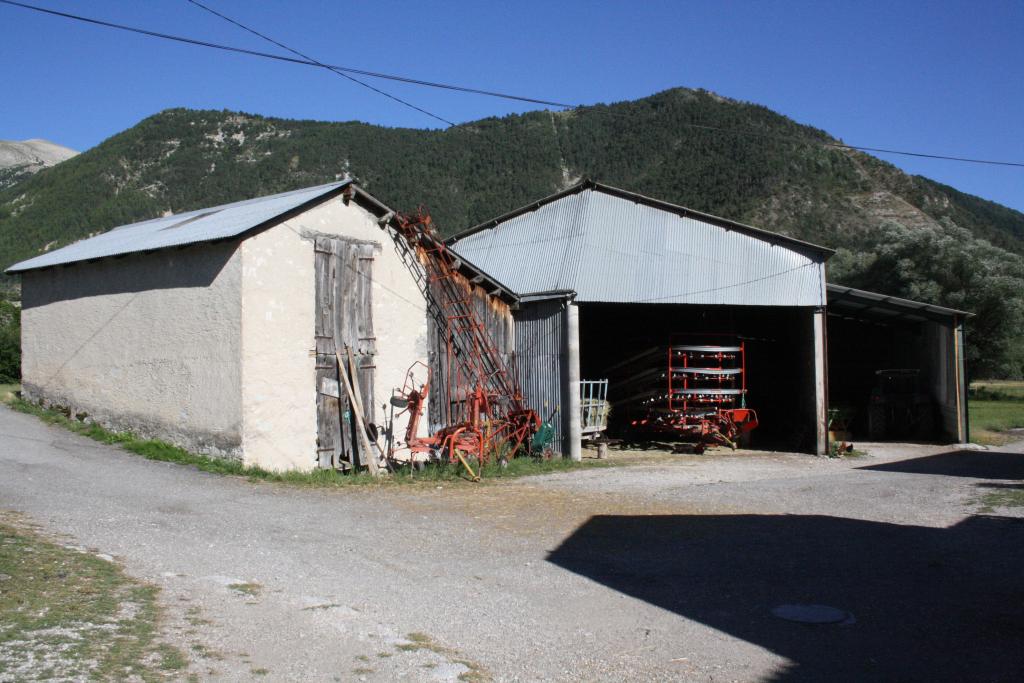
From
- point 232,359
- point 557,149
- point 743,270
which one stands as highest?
point 557,149

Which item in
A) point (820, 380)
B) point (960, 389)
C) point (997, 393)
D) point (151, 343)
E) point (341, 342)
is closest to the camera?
point (151, 343)

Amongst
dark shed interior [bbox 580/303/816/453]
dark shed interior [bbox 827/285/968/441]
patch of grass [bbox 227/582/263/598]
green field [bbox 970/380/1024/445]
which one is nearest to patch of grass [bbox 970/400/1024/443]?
green field [bbox 970/380/1024/445]

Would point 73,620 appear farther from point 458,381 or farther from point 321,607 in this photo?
point 458,381

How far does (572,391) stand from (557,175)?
244 feet

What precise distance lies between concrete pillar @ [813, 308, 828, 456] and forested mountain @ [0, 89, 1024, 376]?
69.0 feet

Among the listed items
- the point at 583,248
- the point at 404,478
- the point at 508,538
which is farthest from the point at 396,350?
the point at 508,538

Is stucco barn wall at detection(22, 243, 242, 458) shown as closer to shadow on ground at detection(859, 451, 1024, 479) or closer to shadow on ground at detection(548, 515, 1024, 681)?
shadow on ground at detection(548, 515, 1024, 681)

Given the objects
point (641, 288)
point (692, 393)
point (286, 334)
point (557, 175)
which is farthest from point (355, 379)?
point (557, 175)

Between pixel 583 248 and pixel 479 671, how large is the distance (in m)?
15.9

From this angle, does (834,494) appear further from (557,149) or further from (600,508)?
(557,149)

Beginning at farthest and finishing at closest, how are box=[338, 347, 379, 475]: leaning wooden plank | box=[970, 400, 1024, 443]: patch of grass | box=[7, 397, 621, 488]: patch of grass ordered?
box=[970, 400, 1024, 443]: patch of grass
box=[338, 347, 379, 475]: leaning wooden plank
box=[7, 397, 621, 488]: patch of grass

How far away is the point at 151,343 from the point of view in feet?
51.6

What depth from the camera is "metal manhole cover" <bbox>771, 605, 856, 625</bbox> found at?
22.8ft

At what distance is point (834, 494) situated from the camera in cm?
1349
